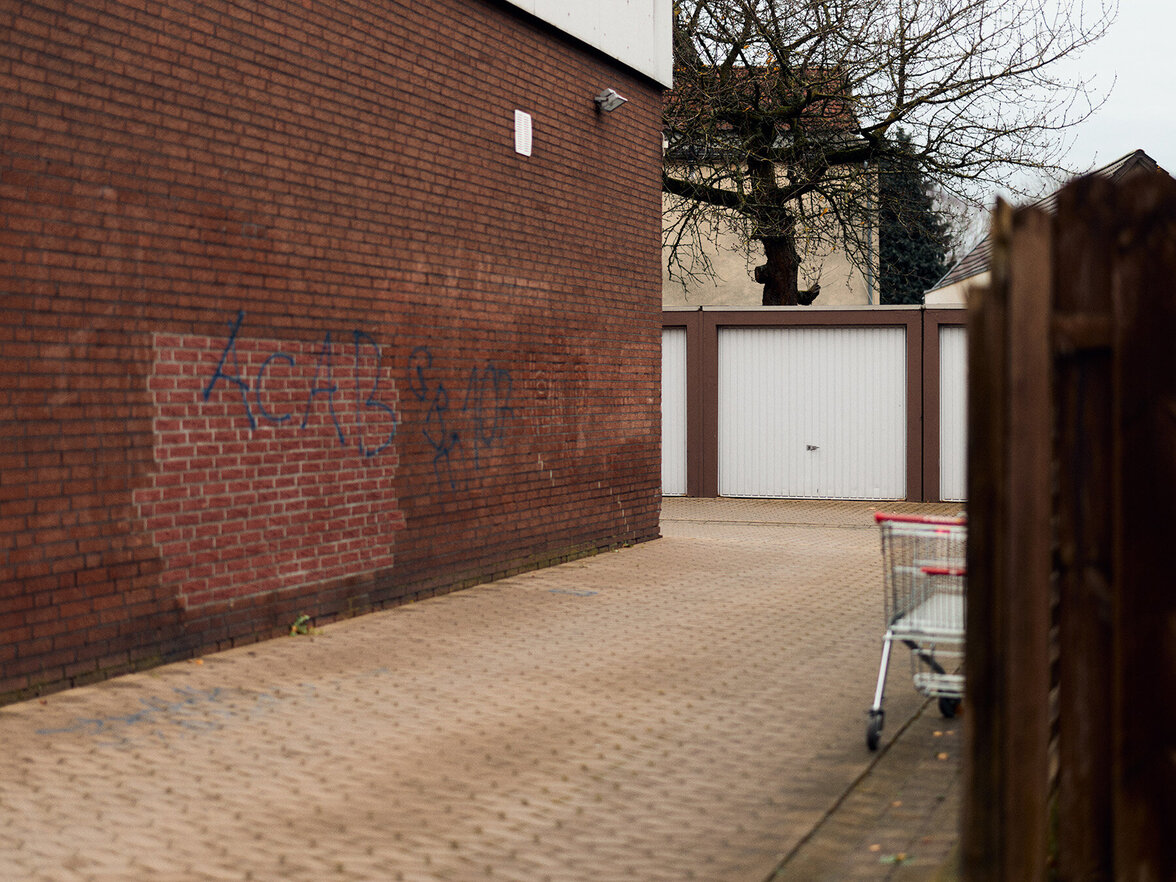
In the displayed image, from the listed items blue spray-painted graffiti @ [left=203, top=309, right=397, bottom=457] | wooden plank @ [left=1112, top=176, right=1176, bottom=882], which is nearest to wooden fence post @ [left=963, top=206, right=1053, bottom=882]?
wooden plank @ [left=1112, top=176, right=1176, bottom=882]

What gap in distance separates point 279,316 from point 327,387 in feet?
2.36

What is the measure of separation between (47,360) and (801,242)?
22.6 m

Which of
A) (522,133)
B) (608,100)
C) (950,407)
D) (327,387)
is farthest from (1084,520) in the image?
(950,407)

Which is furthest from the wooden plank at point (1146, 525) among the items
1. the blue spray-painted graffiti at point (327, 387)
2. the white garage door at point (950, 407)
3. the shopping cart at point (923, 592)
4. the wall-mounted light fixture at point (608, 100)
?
the white garage door at point (950, 407)

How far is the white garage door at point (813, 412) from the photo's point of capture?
786 inches

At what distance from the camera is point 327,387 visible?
30.7 ft

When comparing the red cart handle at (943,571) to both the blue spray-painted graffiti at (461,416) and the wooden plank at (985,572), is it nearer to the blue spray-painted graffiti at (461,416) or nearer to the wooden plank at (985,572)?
the wooden plank at (985,572)

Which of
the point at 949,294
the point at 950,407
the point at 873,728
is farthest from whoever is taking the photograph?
the point at 949,294

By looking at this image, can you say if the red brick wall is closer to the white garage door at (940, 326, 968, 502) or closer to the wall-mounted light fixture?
the wall-mounted light fixture

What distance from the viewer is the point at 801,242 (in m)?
28.0

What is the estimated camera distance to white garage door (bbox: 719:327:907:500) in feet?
65.5

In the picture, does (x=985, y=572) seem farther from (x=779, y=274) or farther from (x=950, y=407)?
(x=779, y=274)

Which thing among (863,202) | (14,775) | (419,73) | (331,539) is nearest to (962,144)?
(863,202)

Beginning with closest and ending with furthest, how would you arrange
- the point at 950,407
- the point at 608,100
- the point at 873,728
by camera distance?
1. the point at 873,728
2. the point at 608,100
3. the point at 950,407
